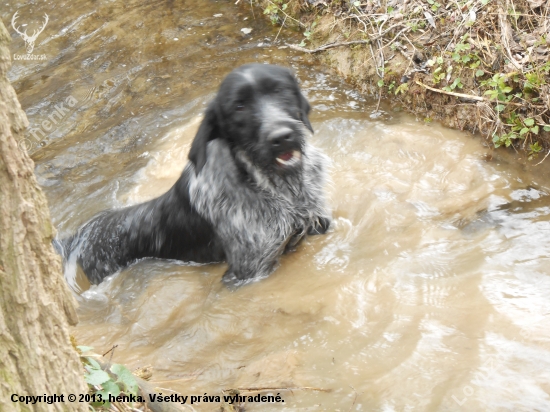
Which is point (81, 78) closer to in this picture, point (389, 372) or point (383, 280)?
point (383, 280)

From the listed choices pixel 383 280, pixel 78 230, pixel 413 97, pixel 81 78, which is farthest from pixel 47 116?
pixel 383 280

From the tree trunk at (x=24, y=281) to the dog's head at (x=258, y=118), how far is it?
217 cm

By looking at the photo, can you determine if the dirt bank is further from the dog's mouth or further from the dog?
the dog's mouth

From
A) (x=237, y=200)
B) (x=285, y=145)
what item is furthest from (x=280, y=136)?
(x=237, y=200)

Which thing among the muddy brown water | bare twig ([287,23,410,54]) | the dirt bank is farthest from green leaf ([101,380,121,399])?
bare twig ([287,23,410,54])

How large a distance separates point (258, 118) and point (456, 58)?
8.05 ft

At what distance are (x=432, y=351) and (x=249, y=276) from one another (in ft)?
5.86

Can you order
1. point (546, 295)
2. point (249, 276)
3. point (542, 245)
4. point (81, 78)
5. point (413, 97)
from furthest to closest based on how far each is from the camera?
point (81, 78) < point (413, 97) < point (249, 276) < point (542, 245) < point (546, 295)

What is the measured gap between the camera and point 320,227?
4.78m

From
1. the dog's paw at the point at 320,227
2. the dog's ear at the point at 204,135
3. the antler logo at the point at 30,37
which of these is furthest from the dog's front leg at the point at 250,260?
the antler logo at the point at 30,37

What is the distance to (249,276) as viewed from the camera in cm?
450

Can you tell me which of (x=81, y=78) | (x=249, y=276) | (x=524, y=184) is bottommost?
(x=249, y=276)

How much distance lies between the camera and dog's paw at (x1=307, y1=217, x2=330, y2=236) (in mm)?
4730

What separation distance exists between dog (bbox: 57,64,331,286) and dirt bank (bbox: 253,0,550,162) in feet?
5.17
